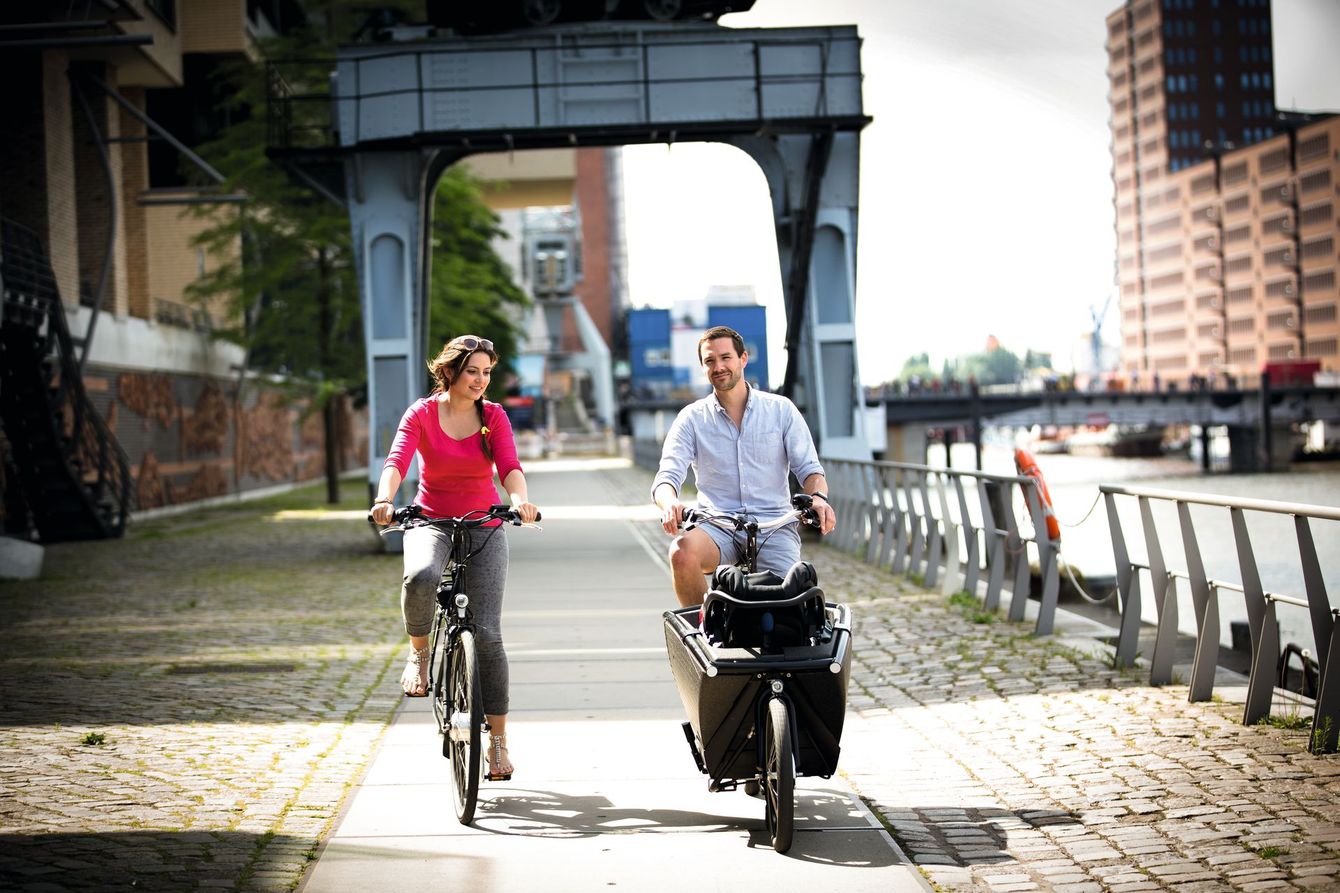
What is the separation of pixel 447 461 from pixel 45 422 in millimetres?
21041

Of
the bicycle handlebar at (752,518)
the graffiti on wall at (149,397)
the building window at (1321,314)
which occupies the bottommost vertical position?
the bicycle handlebar at (752,518)

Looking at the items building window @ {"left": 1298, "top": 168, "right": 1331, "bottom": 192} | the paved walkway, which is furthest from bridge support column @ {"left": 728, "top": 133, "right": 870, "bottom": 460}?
building window @ {"left": 1298, "top": 168, "right": 1331, "bottom": 192}

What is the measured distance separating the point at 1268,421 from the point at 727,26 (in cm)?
7729

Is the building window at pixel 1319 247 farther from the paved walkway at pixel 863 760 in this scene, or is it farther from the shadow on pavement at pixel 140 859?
the shadow on pavement at pixel 140 859

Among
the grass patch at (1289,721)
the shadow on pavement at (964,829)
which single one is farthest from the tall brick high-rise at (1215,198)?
the shadow on pavement at (964,829)

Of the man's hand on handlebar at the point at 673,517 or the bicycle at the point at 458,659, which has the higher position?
the man's hand on handlebar at the point at 673,517

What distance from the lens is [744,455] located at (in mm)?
6527

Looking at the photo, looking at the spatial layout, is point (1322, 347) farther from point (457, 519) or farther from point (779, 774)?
point (779, 774)

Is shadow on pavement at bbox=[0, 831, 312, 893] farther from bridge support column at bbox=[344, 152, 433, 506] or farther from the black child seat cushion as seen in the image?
bridge support column at bbox=[344, 152, 433, 506]

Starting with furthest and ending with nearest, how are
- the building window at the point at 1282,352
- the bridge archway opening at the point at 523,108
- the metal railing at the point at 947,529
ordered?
the building window at the point at 1282,352 < the bridge archway opening at the point at 523,108 < the metal railing at the point at 947,529

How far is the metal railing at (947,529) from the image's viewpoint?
12.5 m

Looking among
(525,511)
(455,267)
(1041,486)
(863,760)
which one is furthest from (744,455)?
(455,267)

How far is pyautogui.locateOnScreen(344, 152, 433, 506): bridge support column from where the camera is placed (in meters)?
21.2

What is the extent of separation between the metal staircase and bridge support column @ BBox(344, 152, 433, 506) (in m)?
6.83
